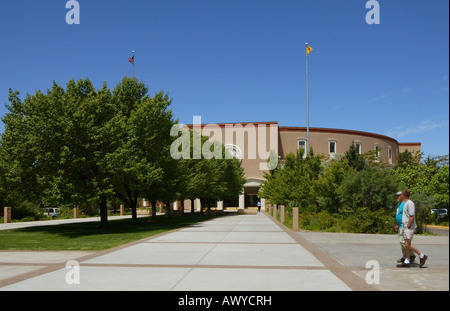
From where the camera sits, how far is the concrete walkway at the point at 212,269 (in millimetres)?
7316

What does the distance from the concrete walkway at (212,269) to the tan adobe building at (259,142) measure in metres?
53.4

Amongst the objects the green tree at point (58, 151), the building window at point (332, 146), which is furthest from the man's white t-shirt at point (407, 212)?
the building window at point (332, 146)

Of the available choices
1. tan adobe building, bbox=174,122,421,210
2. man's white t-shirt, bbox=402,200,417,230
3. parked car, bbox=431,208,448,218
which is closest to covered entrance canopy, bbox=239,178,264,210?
tan adobe building, bbox=174,122,421,210

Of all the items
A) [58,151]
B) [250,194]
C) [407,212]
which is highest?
[58,151]

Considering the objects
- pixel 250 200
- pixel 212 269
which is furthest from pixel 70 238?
pixel 250 200

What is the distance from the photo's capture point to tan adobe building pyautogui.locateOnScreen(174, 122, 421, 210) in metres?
71.0

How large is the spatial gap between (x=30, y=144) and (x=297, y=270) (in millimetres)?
16347

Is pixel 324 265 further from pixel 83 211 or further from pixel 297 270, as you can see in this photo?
pixel 83 211

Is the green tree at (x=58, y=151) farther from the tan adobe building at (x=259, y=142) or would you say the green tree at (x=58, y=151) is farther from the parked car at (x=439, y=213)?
the tan adobe building at (x=259, y=142)

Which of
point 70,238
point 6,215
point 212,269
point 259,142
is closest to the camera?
point 212,269

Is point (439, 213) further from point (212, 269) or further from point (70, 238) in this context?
point (212, 269)

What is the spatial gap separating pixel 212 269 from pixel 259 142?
63435 millimetres

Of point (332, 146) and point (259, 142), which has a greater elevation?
point (259, 142)

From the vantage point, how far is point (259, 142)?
7194 centimetres
